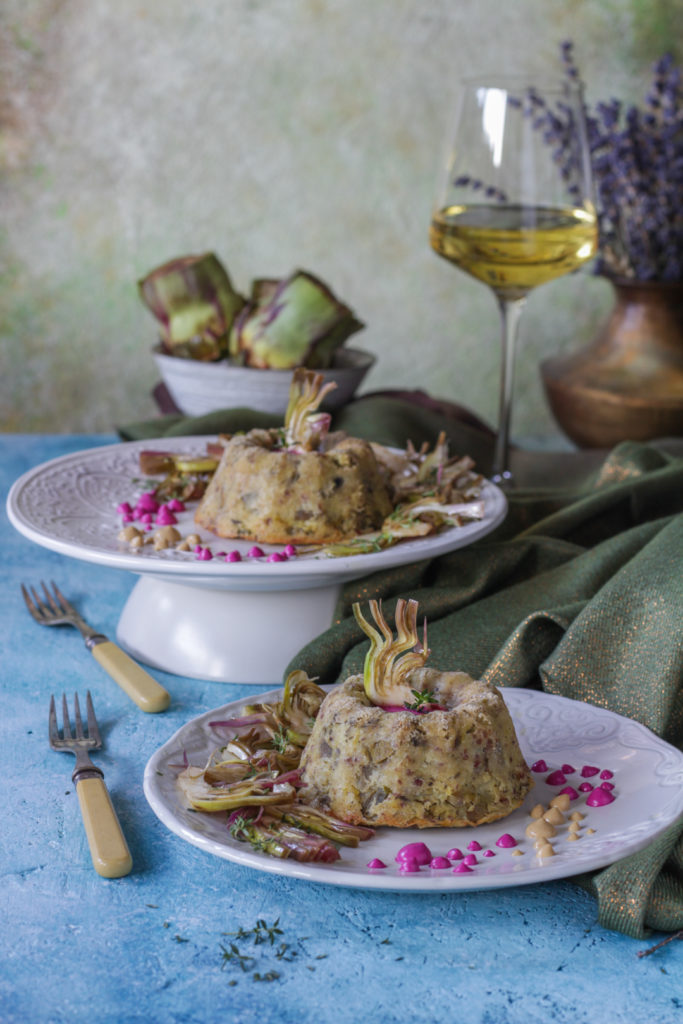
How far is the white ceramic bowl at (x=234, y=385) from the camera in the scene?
1548 millimetres

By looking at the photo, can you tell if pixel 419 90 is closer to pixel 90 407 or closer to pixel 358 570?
pixel 90 407

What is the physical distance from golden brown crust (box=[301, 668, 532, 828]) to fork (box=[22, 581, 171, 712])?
0.25 metres

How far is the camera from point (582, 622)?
979 millimetres

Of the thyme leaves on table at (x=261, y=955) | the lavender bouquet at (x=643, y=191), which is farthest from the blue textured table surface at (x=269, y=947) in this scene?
the lavender bouquet at (x=643, y=191)

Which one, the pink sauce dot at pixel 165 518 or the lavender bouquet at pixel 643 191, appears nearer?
the pink sauce dot at pixel 165 518

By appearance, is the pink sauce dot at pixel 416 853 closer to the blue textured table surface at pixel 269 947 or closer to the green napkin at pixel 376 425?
the blue textured table surface at pixel 269 947

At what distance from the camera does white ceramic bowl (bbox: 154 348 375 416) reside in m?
1.55

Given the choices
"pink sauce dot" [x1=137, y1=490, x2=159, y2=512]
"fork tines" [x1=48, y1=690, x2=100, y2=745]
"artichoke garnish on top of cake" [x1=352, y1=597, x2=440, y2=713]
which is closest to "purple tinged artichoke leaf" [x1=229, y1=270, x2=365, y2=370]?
"pink sauce dot" [x1=137, y1=490, x2=159, y2=512]

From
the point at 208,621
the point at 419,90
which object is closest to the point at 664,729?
the point at 208,621

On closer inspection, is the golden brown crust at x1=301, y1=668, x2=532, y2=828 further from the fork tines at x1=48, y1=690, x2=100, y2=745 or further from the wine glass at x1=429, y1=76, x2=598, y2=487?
the wine glass at x1=429, y1=76, x2=598, y2=487

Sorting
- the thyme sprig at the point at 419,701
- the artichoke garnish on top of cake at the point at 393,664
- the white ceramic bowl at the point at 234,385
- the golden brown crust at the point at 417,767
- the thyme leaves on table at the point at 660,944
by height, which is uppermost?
the white ceramic bowl at the point at 234,385

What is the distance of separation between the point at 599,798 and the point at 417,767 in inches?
4.8

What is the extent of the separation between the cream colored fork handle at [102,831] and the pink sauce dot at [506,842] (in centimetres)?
23

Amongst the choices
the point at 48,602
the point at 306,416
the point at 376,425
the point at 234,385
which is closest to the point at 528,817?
the point at 306,416
